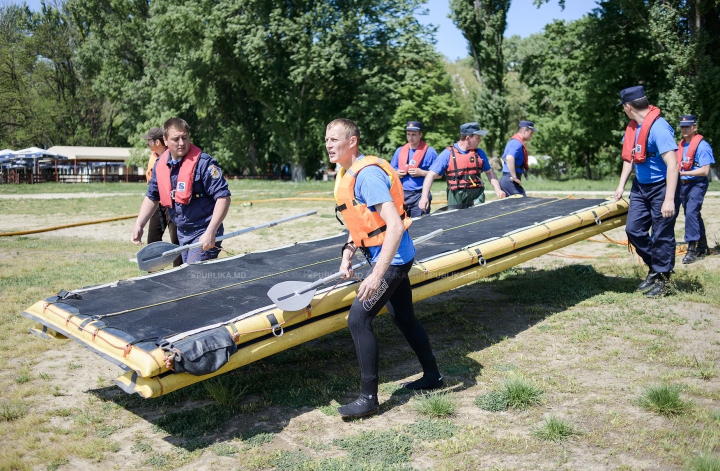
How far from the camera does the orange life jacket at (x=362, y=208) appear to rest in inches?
179

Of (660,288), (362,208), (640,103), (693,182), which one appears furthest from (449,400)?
(693,182)

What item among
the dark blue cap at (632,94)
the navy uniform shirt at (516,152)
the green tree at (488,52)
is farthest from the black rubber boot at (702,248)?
the green tree at (488,52)

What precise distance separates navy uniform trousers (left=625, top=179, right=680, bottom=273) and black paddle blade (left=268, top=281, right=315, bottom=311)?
491 cm

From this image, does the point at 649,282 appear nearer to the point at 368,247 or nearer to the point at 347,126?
the point at 368,247

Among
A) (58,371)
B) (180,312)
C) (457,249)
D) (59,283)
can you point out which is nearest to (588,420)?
(457,249)

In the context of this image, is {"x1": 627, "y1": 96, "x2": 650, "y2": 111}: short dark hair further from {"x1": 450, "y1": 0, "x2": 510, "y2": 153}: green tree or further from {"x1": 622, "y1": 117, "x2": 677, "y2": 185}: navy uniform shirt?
{"x1": 450, "y1": 0, "x2": 510, "y2": 153}: green tree

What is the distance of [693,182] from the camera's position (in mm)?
10055

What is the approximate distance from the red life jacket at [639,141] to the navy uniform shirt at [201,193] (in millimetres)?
4960

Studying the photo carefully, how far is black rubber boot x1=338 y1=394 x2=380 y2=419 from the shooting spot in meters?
4.64

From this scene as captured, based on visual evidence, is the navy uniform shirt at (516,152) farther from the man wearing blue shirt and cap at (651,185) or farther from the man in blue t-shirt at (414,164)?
the man wearing blue shirt and cap at (651,185)

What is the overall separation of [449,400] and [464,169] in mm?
5337

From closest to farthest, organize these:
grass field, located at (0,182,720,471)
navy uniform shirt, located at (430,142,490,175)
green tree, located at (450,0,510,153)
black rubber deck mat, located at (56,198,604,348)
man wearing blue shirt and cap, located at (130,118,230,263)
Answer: grass field, located at (0,182,720,471), black rubber deck mat, located at (56,198,604,348), man wearing blue shirt and cap, located at (130,118,230,263), navy uniform shirt, located at (430,142,490,175), green tree, located at (450,0,510,153)

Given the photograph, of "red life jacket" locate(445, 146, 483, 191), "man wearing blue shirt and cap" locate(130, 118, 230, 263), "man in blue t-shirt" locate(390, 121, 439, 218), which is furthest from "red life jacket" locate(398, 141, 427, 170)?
"man wearing blue shirt and cap" locate(130, 118, 230, 263)

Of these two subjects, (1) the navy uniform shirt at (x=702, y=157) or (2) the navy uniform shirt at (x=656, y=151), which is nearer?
(2) the navy uniform shirt at (x=656, y=151)
